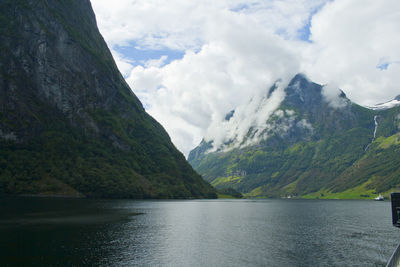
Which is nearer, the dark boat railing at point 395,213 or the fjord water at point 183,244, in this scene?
the dark boat railing at point 395,213

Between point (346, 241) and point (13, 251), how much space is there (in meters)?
81.2

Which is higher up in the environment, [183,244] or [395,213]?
[395,213]

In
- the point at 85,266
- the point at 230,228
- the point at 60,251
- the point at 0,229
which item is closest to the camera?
the point at 85,266

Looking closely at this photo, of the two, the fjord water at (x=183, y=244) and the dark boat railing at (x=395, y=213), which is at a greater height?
the dark boat railing at (x=395, y=213)

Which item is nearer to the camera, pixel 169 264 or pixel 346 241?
pixel 169 264

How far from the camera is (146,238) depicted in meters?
86.9

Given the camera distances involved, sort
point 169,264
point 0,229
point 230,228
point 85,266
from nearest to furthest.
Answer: point 85,266, point 169,264, point 0,229, point 230,228

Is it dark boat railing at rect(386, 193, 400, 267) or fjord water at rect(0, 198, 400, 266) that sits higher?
dark boat railing at rect(386, 193, 400, 267)

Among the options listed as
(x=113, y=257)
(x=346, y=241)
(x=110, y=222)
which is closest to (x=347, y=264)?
(x=346, y=241)

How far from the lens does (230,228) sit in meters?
110

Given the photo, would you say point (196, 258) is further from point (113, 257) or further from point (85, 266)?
point (85, 266)

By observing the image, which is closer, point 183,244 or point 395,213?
point 395,213

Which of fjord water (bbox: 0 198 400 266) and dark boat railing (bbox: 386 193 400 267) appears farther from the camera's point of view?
fjord water (bbox: 0 198 400 266)

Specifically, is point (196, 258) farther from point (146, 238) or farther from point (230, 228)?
point (230, 228)
